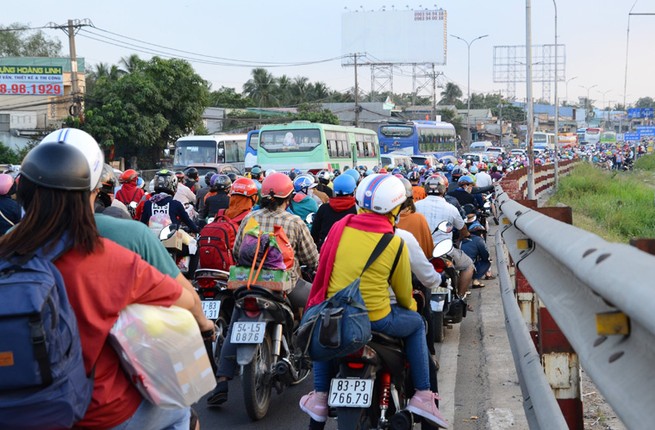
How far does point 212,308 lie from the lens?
7.38 m

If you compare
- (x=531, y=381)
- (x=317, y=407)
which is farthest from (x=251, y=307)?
(x=531, y=381)

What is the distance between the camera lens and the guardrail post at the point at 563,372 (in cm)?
365

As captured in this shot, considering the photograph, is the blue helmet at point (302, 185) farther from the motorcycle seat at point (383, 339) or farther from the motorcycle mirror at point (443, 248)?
the motorcycle seat at point (383, 339)

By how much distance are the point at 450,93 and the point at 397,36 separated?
6017 centimetres

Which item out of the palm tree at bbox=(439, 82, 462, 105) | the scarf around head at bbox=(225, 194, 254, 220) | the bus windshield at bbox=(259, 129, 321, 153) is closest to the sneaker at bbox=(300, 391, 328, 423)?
the scarf around head at bbox=(225, 194, 254, 220)

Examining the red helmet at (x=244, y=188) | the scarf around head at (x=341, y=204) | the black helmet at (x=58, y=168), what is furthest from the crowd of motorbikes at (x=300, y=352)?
the black helmet at (x=58, y=168)

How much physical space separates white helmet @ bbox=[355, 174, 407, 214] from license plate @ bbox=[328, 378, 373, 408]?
37.5 inches

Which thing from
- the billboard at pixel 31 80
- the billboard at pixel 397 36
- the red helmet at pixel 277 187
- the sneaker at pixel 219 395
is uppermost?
the billboard at pixel 397 36

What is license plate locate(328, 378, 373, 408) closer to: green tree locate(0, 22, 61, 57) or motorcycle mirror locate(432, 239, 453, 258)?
motorcycle mirror locate(432, 239, 453, 258)

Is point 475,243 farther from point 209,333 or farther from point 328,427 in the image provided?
point 209,333

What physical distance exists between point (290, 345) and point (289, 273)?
2.00 ft

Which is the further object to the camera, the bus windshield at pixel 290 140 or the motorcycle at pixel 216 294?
the bus windshield at pixel 290 140

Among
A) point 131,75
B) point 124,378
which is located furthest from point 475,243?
point 131,75

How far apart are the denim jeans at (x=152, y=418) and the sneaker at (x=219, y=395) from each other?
12.6 ft
